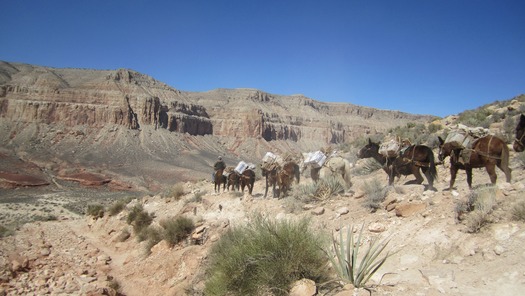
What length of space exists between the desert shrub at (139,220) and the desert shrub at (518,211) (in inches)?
591

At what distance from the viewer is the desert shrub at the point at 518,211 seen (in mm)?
5294

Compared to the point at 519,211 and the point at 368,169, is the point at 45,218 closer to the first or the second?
the point at 368,169

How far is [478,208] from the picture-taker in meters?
5.95

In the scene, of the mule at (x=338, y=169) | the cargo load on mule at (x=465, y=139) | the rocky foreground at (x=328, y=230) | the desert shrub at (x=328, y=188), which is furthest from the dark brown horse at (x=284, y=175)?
the cargo load on mule at (x=465, y=139)

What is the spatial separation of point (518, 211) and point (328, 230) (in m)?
3.79

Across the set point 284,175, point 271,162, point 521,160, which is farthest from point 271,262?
point 271,162

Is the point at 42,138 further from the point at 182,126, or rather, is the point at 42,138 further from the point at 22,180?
the point at 182,126

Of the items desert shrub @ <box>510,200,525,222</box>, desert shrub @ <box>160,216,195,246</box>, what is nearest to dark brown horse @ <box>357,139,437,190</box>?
desert shrub @ <box>510,200,525,222</box>

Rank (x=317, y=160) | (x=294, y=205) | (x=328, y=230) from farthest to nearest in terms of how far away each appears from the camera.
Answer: (x=317, y=160) → (x=294, y=205) → (x=328, y=230)

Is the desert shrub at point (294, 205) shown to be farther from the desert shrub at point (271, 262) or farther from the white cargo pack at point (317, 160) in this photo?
the desert shrub at point (271, 262)

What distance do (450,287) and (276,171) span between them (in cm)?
1036

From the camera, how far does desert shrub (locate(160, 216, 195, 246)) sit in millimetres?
12328

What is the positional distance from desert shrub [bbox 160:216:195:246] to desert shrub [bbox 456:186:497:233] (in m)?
9.26

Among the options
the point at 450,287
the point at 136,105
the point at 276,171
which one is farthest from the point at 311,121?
the point at 450,287
